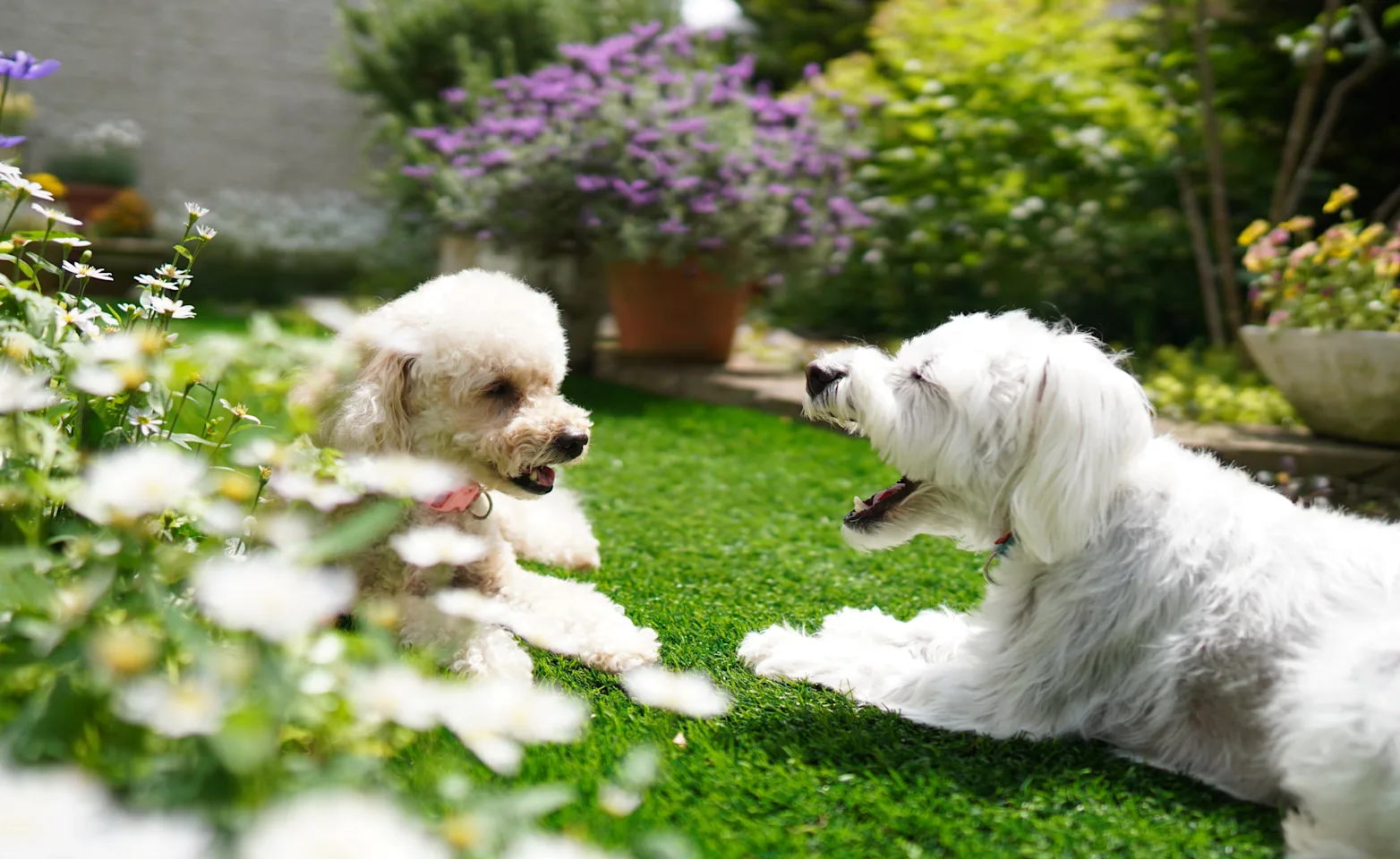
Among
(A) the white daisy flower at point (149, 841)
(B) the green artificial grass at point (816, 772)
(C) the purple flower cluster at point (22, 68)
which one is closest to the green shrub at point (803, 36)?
(B) the green artificial grass at point (816, 772)

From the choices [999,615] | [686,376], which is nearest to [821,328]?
[686,376]

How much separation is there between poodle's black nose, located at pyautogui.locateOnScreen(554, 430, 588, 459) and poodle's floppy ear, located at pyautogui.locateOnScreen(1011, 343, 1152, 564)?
117cm

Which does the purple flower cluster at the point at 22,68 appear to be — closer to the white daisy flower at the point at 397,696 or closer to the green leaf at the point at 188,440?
the green leaf at the point at 188,440

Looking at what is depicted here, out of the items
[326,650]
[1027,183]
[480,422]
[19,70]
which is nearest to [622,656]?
[480,422]

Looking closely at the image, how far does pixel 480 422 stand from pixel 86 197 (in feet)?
38.1

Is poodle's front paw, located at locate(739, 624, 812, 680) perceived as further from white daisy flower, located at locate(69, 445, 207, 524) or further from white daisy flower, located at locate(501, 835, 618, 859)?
white daisy flower, located at locate(69, 445, 207, 524)

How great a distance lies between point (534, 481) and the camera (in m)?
2.95

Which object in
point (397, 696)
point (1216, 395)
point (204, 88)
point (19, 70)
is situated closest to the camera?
point (397, 696)

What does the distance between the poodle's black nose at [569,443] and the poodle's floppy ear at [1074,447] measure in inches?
46.1

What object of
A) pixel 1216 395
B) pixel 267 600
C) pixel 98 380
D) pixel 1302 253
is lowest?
pixel 1216 395

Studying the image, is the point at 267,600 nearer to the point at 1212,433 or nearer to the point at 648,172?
the point at 1212,433

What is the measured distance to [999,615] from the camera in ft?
8.12

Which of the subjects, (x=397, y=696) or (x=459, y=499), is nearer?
(x=397, y=696)

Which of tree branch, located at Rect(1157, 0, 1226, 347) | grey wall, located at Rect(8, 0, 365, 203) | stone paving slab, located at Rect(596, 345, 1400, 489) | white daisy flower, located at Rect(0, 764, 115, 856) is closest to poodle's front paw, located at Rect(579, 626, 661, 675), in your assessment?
white daisy flower, located at Rect(0, 764, 115, 856)
